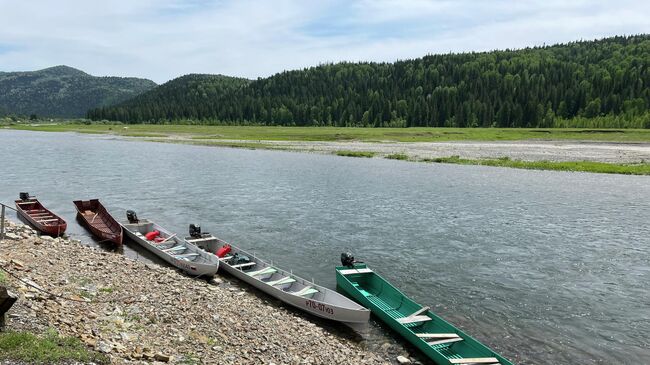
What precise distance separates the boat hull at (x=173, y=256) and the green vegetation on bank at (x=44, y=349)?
13.6 m

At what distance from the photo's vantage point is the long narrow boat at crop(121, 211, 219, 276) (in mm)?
26547

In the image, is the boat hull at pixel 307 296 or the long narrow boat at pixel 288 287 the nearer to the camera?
the boat hull at pixel 307 296

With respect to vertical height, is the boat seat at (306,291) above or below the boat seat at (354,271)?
below

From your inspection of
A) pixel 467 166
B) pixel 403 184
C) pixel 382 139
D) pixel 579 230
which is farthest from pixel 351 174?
A: pixel 382 139

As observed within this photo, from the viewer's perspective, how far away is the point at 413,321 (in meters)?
19.9

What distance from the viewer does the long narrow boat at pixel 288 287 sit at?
801 inches

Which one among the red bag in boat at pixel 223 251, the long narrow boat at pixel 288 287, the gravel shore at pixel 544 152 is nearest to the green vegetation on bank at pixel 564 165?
the gravel shore at pixel 544 152

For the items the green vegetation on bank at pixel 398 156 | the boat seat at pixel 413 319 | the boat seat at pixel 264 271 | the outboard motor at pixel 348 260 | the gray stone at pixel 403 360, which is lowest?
the gray stone at pixel 403 360

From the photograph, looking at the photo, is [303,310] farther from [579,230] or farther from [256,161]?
[256,161]

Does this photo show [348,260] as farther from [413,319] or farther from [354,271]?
[413,319]

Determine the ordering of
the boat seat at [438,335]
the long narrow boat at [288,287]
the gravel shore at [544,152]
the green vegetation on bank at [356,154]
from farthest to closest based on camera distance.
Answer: the green vegetation on bank at [356,154] < the gravel shore at [544,152] < the long narrow boat at [288,287] < the boat seat at [438,335]

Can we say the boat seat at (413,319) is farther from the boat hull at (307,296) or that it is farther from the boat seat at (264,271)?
the boat seat at (264,271)

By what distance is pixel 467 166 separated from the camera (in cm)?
7825

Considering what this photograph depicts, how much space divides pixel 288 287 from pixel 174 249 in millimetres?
9782
